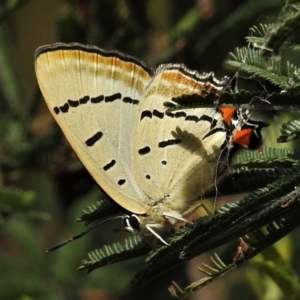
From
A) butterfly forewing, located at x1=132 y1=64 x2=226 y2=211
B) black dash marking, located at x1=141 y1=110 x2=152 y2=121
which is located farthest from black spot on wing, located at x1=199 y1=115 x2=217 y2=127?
black dash marking, located at x1=141 y1=110 x2=152 y2=121

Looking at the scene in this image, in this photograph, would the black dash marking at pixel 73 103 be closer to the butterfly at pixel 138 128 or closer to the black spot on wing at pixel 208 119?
the butterfly at pixel 138 128

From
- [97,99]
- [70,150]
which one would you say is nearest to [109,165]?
[97,99]

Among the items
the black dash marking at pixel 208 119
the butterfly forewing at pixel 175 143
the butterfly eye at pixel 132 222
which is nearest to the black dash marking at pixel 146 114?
the butterfly forewing at pixel 175 143

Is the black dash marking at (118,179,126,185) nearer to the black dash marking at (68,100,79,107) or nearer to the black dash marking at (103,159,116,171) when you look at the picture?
the black dash marking at (103,159,116,171)

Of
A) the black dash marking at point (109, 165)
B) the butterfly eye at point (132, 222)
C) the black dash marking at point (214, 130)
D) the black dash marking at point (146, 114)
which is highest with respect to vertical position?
the black dash marking at point (146, 114)

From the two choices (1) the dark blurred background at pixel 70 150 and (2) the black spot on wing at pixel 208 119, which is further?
(1) the dark blurred background at pixel 70 150

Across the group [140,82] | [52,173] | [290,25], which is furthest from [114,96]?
[290,25]

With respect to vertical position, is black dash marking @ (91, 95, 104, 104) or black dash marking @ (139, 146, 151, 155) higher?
black dash marking @ (91, 95, 104, 104)

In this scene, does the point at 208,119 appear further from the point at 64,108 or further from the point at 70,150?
the point at 70,150
